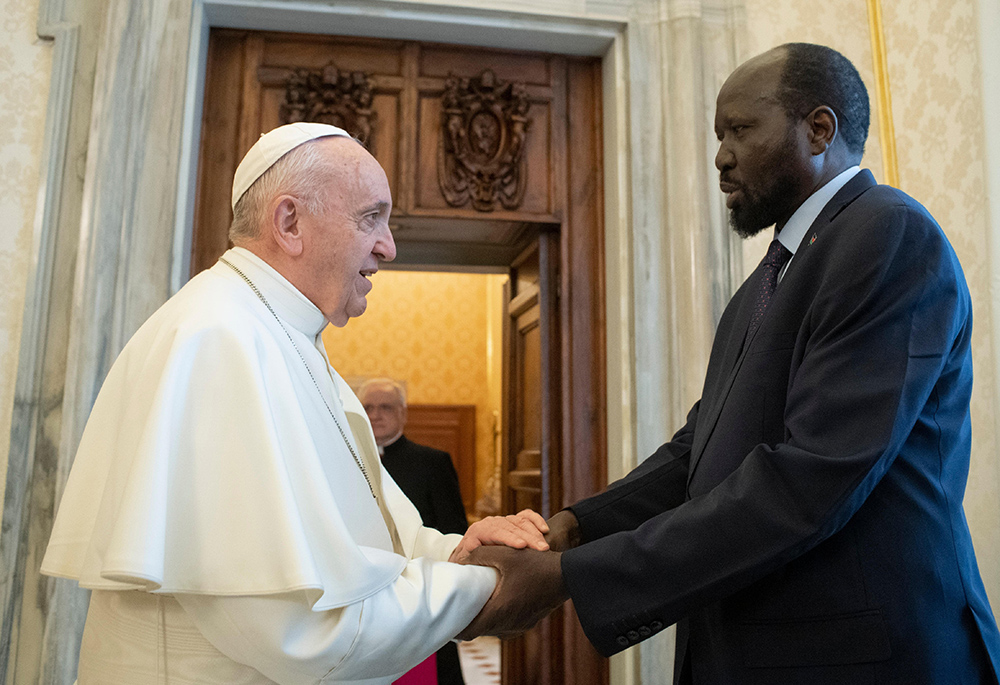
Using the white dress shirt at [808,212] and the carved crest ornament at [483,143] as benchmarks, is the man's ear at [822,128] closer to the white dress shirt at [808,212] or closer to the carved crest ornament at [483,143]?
the white dress shirt at [808,212]

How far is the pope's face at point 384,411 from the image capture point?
4816 millimetres

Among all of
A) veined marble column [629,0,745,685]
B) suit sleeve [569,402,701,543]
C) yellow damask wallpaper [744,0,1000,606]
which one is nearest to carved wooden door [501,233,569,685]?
veined marble column [629,0,745,685]

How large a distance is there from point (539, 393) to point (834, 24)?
231 centimetres

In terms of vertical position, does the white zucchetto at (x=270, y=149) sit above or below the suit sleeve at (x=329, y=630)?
above

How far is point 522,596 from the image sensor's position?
1804 mm

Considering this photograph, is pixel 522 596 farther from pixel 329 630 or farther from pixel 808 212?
pixel 808 212

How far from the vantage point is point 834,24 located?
163 inches

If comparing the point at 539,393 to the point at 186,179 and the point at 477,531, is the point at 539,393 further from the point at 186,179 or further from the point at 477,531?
the point at 477,531

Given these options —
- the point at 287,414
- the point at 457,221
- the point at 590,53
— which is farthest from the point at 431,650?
the point at 590,53

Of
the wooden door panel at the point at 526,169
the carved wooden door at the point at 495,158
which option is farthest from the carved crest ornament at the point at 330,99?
the wooden door panel at the point at 526,169

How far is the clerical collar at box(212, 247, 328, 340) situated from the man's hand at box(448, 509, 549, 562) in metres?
0.66

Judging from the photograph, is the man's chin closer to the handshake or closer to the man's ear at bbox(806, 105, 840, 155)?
the man's ear at bbox(806, 105, 840, 155)

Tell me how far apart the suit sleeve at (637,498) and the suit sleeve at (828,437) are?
1.71 feet

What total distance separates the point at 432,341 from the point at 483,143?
335 inches
